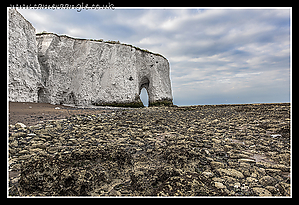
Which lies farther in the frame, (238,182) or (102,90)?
(102,90)

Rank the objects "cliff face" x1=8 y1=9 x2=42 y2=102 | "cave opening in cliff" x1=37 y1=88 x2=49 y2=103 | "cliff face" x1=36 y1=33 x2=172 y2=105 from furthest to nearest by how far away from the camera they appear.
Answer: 1. "cliff face" x1=36 y1=33 x2=172 y2=105
2. "cave opening in cliff" x1=37 y1=88 x2=49 y2=103
3. "cliff face" x1=8 y1=9 x2=42 y2=102

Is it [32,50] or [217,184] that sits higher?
[32,50]

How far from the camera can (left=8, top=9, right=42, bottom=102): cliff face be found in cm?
1234

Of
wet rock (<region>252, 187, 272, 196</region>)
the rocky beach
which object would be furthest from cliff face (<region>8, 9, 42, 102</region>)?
wet rock (<region>252, 187, 272, 196</region>)

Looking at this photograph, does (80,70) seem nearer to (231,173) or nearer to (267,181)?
(231,173)

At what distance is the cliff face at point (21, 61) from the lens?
12.3 m

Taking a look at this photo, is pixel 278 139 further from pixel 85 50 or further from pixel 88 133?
pixel 85 50

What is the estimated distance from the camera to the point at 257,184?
7.93ft

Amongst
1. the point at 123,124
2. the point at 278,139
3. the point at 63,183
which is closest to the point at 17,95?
the point at 123,124

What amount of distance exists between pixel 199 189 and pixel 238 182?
2.43 feet

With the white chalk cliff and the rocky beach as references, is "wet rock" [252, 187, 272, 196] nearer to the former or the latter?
the rocky beach

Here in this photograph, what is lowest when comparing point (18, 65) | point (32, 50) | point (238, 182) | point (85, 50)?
point (238, 182)

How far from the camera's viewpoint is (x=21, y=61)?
43.4ft

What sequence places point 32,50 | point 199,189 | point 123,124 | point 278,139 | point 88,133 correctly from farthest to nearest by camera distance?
point 32,50 → point 123,124 → point 88,133 → point 278,139 → point 199,189
